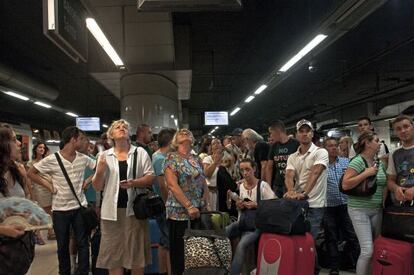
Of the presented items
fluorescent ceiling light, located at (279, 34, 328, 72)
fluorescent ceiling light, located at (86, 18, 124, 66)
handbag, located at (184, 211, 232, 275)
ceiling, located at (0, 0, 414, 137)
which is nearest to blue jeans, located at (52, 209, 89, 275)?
handbag, located at (184, 211, 232, 275)

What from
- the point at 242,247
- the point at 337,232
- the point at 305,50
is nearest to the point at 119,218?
the point at 242,247

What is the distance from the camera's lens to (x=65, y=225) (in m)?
3.99

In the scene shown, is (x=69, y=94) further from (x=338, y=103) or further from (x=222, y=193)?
(x=222, y=193)

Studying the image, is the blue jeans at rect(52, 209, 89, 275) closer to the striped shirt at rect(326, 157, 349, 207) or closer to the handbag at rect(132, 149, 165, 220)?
the handbag at rect(132, 149, 165, 220)

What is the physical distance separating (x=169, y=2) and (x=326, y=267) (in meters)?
3.49

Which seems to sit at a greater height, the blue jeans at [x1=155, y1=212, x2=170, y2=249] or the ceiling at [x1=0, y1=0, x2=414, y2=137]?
the ceiling at [x1=0, y1=0, x2=414, y2=137]

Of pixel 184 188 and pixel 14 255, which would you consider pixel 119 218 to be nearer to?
pixel 184 188

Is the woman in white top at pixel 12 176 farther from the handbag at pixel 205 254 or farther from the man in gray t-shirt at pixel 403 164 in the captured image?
the man in gray t-shirt at pixel 403 164

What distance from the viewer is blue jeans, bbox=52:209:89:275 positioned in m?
3.97

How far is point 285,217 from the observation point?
139 inches

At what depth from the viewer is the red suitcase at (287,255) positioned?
11.2ft

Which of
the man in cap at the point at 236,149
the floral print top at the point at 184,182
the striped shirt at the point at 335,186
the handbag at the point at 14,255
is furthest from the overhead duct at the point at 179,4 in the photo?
the striped shirt at the point at 335,186

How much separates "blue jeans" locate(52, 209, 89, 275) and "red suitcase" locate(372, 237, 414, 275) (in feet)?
8.57

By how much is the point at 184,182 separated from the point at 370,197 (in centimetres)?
166
